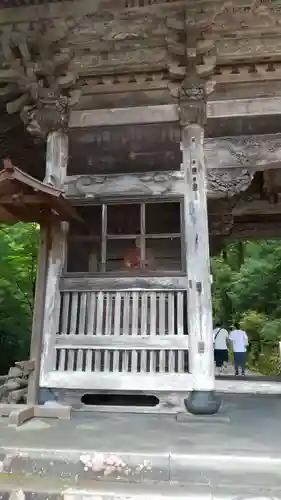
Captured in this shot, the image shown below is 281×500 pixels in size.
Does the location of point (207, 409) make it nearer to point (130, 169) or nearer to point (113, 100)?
point (130, 169)

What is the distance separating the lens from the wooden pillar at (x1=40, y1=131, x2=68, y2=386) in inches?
236

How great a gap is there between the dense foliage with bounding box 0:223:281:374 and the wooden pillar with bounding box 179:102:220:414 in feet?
24.4

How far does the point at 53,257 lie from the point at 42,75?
2.89 metres

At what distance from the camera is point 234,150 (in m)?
6.50

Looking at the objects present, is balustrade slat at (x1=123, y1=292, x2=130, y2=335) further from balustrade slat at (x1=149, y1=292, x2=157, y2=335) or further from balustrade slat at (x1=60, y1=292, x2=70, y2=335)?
balustrade slat at (x1=60, y1=292, x2=70, y2=335)

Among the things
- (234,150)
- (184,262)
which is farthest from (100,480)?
(234,150)

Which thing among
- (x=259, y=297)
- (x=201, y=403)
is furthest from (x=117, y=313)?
(x=259, y=297)

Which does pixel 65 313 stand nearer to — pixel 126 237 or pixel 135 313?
pixel 135 313

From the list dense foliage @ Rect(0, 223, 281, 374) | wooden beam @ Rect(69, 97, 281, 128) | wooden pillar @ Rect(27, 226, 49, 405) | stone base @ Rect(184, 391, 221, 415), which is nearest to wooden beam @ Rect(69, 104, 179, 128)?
A: wooden beam @ Rect(69, 97, 281, 128)

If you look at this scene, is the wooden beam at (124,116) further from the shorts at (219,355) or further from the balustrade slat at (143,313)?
the shorts at (219,355)

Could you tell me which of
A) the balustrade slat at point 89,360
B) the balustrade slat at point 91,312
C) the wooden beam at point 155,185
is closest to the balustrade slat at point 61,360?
the balustrade slat at point 89,360

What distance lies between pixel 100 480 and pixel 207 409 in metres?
2.53

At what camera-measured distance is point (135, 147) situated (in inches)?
283

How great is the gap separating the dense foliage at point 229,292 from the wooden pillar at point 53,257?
607 cm
